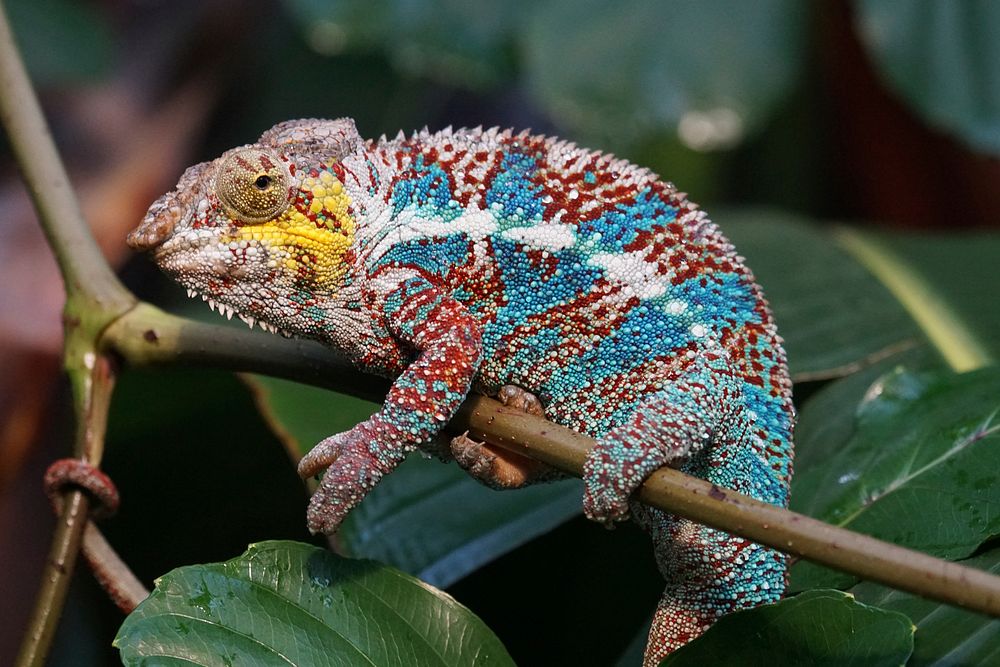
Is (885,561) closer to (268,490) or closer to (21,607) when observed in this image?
(268,490)

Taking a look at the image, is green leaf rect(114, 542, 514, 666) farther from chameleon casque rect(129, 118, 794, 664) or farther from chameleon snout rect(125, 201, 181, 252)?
chameleon snout rect(125, 201, 181, 252)

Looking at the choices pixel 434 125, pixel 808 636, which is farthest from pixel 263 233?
pixel 434 125

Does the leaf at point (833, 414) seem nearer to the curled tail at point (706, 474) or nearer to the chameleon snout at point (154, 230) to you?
the curled tail at point (706, 474)

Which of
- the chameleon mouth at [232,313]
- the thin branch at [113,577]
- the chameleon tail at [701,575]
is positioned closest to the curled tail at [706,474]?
the chameleon tail at [701,575]

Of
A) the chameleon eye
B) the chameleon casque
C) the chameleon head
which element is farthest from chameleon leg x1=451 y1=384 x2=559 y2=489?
the chameleon eye

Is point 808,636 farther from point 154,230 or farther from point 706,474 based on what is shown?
point 154,230
